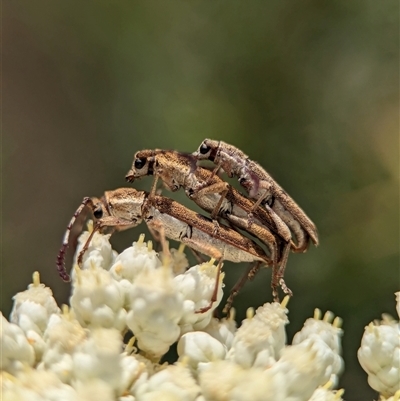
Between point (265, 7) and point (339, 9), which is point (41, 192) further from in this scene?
point (339, 9)

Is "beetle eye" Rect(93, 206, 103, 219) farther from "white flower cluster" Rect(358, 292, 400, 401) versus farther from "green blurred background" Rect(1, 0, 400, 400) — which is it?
"green blurred background" Rect(1, 0, 400, 400)

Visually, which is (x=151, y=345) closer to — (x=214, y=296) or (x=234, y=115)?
(x=214, y=296)

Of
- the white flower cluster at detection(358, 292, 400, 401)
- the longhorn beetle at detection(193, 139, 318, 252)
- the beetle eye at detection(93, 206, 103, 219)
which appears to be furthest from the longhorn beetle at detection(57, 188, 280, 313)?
the white flower cluster at detection(358, 292, 400, 401)

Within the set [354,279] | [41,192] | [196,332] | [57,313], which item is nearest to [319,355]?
[196,332]

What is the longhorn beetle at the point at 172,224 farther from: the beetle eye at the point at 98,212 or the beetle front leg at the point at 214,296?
the beetle front leg at the point at 214,296

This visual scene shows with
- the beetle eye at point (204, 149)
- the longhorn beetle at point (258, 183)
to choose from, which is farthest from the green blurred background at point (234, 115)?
the beetle eye at point (204, 149)

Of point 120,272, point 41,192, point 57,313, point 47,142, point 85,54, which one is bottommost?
point 57,313

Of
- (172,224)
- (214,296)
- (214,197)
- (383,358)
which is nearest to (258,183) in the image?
(214,197)
